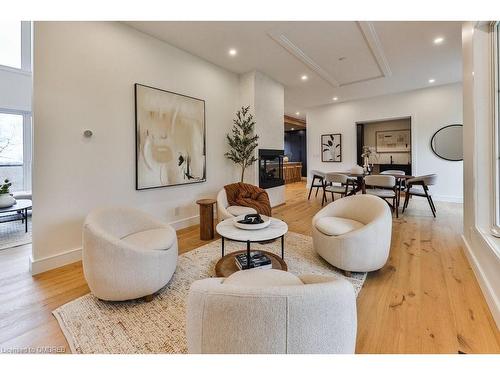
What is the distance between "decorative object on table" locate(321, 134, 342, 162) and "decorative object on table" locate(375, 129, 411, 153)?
185 cm

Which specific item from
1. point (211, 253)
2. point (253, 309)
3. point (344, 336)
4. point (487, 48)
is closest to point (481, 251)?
point (487, 48)

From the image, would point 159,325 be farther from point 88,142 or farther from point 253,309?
point 88,142

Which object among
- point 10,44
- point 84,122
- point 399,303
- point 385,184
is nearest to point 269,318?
point 399,303

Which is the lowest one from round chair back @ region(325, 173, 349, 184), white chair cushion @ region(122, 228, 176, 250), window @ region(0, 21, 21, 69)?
white chair cushion @ region(122, 228, 176, 250)

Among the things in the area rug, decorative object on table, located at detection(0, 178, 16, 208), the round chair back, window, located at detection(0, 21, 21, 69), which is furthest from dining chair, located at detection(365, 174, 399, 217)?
window, located at detection(0, 21, 21, 69)

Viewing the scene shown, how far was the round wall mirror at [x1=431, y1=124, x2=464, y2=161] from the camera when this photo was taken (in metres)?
5.55

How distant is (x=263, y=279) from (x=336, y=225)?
1.37m

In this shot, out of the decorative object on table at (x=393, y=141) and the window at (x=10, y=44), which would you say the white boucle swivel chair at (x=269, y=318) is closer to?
the window at (x=10, y=44)

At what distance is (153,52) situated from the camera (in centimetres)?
332

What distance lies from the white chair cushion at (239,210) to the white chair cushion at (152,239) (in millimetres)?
1159

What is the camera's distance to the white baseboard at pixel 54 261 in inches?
91.4

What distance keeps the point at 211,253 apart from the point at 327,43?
3.55 meters

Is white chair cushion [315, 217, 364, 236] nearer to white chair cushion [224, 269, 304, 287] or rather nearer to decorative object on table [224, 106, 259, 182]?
white chair cushion [224, 269, 304, 287]

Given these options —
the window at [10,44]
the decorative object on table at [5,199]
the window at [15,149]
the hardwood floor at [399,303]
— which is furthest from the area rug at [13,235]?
the window at [10,44]
